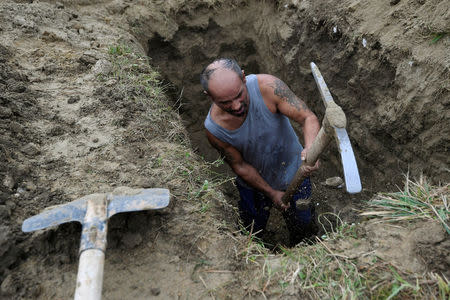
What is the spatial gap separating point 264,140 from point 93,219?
1693 mm

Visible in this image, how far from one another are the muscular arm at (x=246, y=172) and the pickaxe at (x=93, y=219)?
4.37 ft

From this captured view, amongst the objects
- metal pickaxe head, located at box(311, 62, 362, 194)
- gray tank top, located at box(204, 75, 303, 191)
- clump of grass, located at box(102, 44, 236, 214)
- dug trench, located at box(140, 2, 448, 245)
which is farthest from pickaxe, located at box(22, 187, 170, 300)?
gray tank top, located at box(204, 75, 303, 191)

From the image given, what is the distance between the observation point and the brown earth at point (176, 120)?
60.1 inches

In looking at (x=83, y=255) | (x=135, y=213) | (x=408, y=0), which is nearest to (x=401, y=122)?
(x=408, y=0)

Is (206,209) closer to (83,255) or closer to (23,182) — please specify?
(83,255)

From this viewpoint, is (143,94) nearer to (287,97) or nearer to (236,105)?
(236,105)

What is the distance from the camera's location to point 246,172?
2934 mm

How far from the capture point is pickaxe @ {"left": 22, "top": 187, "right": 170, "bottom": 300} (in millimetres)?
1270

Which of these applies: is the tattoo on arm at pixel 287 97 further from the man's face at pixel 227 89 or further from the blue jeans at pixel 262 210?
the blue jeans at pixel 262 210

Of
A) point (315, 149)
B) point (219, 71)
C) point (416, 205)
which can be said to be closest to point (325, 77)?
point (219, 71)

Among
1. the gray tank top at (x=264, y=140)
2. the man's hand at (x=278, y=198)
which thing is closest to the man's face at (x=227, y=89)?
the gray tank top at (x=264, y=140)

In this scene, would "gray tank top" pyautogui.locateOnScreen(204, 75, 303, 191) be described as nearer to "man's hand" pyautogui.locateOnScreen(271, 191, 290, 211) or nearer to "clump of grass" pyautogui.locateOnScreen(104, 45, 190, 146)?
"man's hand" pyautogui.locateOnScreen(271, 191, 290, 211)

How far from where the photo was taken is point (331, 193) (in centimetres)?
357

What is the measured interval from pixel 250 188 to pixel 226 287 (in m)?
1.62
